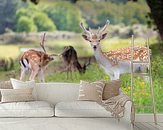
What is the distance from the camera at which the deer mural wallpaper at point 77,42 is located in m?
7.01

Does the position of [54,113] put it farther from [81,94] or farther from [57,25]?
[57,25]

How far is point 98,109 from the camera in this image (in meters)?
5.20

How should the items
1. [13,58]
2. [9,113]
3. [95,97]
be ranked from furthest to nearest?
1. [13,58]
2. [95,97]
3. [9,113]

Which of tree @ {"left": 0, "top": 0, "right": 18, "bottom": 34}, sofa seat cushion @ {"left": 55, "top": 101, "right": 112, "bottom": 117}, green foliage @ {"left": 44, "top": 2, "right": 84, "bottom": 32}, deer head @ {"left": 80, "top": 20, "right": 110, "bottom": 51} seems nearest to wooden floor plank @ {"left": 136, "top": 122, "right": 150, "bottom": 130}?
sofa seat cushion @ {"left": 55, "top": 101, "right": 112, "bottom": 117}

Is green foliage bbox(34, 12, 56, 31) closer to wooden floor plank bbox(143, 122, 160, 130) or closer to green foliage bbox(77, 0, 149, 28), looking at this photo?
green foliage bbox(77, 0, 149, 28)

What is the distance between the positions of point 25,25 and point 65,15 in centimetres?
71

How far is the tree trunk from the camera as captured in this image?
7070mm

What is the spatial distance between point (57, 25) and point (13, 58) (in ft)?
3.09

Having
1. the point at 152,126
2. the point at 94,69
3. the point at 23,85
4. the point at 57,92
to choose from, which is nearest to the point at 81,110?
the point at 57,92

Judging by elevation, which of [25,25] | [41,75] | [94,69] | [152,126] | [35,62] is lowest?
[152,126]

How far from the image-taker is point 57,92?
5.93 m

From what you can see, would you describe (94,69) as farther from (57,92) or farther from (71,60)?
(57,92)

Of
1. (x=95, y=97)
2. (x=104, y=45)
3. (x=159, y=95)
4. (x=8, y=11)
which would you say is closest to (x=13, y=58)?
(x=8, y=11)

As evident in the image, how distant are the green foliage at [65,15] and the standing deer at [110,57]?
138 mm
